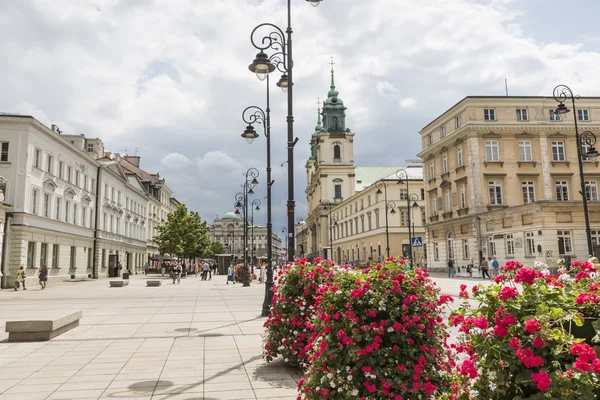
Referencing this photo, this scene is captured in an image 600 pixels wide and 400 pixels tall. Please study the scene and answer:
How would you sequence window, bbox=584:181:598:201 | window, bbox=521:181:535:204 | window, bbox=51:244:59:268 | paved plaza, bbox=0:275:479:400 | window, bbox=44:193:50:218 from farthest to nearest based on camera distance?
window, bbox=584:181:598:201 < window, bbox=521:181:535:204 < window, bbox=51:244:59:268 < window, bbox=44:193:50:218 < paved plaza, bbox=0:275:479:400

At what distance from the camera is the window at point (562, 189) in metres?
42.7

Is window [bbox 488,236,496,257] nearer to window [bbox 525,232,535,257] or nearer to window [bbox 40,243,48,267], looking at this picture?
window [bbox 525,232,535,257]

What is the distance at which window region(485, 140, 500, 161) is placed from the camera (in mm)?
42562

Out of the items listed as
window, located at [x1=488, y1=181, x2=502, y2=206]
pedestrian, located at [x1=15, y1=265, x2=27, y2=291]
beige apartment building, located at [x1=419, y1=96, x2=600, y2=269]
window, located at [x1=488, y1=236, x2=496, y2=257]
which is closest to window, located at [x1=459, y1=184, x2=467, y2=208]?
beige apartment building, located at [x1=419, y1=96, x2=600, y2=269]

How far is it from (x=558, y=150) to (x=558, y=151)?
0.11 meters

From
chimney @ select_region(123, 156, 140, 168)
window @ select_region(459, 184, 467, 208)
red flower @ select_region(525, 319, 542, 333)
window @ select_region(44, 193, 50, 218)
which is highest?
chimney @ select_region(123, 156, 140, 168)

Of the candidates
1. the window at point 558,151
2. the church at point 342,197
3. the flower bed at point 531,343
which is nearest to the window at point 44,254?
the flower bed at point 531,343

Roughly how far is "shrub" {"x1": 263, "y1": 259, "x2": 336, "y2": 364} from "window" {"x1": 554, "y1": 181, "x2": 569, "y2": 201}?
1676 inches

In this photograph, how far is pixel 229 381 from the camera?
21.6ft

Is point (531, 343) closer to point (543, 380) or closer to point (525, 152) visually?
point (543, 380)

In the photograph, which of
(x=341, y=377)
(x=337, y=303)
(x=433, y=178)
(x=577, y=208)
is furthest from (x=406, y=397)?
(x=433, y=178)

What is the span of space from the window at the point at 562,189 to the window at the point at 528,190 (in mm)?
2286

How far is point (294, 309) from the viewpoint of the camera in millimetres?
7105

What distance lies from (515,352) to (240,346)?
7.41 metres
